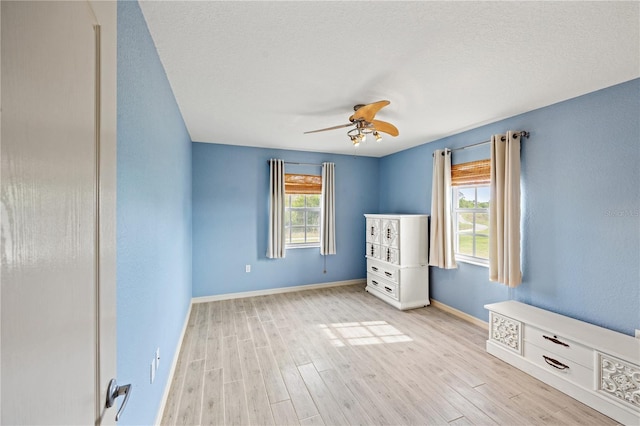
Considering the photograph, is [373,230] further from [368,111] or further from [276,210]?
[368,111]

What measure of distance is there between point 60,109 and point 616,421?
3312 millimetres

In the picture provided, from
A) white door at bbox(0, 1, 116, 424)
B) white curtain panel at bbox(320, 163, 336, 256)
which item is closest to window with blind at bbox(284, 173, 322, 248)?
white curtain panel at bbox(320, 163, 336, 256)

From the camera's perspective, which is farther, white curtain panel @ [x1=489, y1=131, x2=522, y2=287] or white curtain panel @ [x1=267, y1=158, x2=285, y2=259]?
white curtain panel @ [x1=267, y1=158, x2=285, y2=259]

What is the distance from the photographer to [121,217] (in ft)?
3.53

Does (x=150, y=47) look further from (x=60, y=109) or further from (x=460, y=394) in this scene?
(x=460, y=394)

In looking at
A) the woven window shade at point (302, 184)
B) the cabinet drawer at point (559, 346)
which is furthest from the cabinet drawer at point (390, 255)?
the cabinet drawer at point (559, 346)

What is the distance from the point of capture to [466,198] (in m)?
3.61

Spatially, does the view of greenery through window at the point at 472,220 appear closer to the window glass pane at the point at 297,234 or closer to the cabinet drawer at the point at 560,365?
the cabinet drawer at the point at 560,365

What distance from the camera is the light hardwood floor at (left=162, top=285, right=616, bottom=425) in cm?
189

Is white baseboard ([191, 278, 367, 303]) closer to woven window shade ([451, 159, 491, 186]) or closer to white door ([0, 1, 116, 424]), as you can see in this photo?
woven window shade ([451, 159, 491, 186])

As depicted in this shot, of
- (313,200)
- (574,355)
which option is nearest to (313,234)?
(313,200)

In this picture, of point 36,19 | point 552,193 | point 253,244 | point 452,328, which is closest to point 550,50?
point 552,193

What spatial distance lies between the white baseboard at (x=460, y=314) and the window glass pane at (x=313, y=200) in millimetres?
2502

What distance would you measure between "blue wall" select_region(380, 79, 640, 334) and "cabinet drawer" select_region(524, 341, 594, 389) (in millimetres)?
500
